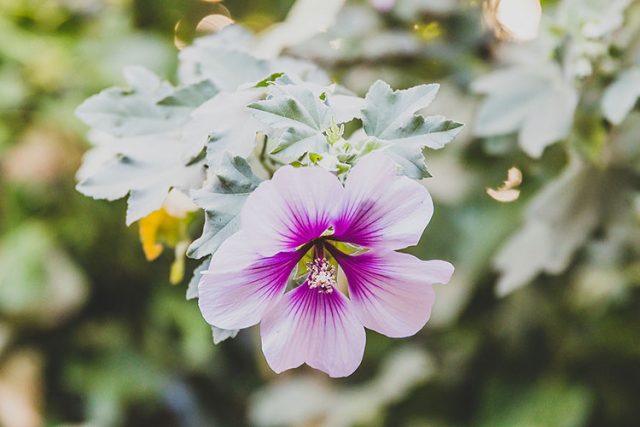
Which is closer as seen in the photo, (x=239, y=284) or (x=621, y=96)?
(x=239, y=284)

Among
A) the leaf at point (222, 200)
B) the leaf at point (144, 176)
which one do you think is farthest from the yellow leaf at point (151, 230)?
the leaf at point (222, 200)

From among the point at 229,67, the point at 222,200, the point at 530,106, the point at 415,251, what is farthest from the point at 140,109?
the point at 415,251

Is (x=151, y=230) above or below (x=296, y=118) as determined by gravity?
below

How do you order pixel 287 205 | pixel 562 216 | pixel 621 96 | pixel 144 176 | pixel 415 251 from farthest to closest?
pixel 415 251
pixel 562 216
pixel 621 96
pixel 144 176
pixel 287 205

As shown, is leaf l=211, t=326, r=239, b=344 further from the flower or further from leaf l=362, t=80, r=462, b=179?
leaf l=362, t=80, r=462, b=179

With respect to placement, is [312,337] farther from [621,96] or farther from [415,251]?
[415,251]

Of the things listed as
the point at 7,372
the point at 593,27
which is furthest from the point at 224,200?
the point at 7,372

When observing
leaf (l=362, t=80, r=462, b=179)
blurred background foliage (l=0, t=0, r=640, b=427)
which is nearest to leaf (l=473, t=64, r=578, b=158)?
blurred background foliage (l=0, t=0, r=640, b=427)

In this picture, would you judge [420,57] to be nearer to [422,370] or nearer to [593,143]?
[593,143]
